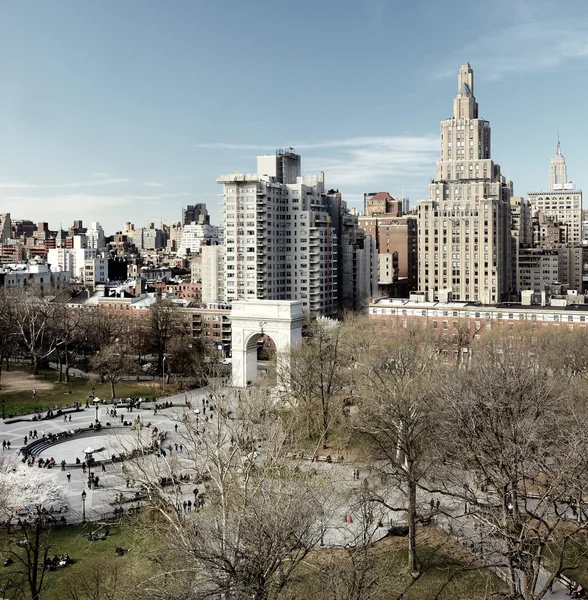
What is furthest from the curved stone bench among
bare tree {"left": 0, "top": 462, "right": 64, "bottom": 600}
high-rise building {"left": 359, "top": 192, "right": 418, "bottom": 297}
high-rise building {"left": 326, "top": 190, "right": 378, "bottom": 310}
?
high-rise building {"left": 359, "top": 192, "right": 418, "bottom": 297}

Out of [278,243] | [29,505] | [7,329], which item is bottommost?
[29,505]

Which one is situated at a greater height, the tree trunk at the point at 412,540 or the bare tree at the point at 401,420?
the bare tree at the point at 401,420

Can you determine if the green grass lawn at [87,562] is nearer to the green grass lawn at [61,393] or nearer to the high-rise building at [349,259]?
the green grass lawn at [61,393]

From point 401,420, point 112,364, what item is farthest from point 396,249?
point 401,420

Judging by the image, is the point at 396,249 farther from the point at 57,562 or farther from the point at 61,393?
the point at 57,562

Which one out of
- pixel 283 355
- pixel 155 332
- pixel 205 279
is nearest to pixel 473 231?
Result: pixel 205 279

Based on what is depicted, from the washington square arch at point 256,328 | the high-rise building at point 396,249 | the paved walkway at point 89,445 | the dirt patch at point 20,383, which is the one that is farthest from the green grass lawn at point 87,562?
the high-rise building at point 396,249
